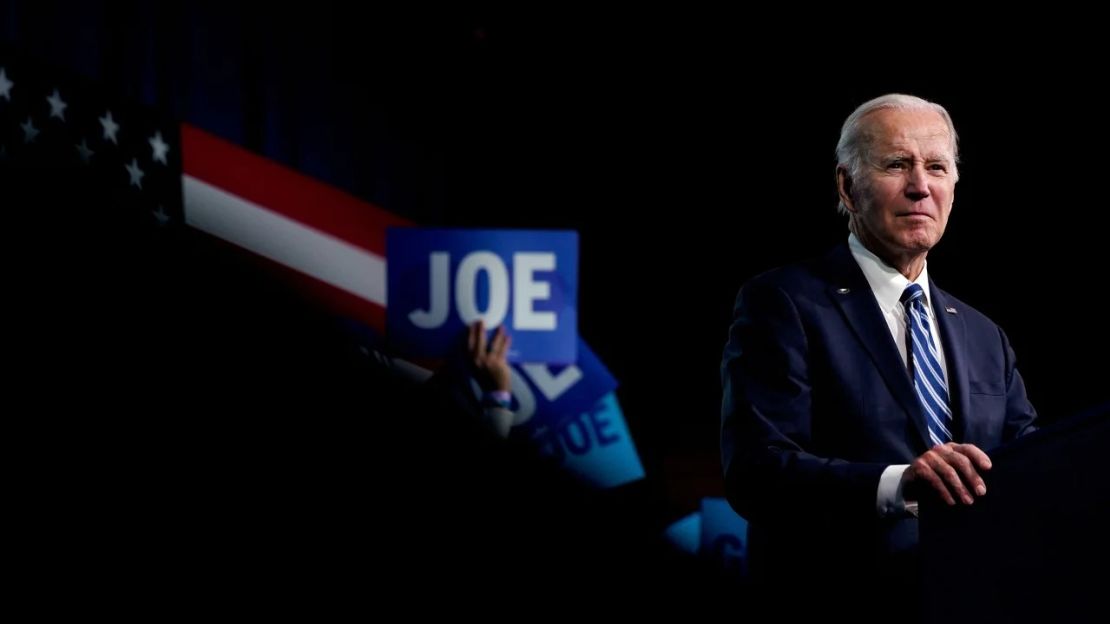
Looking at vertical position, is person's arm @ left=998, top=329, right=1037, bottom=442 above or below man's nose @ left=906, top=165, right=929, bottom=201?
below

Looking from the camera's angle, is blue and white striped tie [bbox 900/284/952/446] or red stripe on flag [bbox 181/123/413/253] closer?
blue and white striped tie [bbox 900/284/952/446]

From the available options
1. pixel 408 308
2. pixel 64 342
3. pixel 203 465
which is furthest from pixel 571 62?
pixel 203 465

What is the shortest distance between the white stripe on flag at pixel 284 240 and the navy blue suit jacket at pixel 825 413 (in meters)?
2.63

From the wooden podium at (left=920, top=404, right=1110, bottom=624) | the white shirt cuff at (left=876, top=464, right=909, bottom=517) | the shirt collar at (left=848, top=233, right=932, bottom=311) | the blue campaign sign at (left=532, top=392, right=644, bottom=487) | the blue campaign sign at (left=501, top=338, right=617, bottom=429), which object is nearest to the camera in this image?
the wooden podium at (left=920, top=404, right=1110, bottom=624)

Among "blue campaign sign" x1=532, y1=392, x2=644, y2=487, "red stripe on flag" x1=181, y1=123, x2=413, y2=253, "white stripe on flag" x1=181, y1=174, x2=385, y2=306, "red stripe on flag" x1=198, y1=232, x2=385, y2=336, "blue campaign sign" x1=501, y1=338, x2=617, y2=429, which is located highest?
"red stripe on flag" x1=181, y1=123, x2=413, y2=253

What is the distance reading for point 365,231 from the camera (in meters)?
4.07

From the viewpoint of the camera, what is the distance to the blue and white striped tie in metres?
1.14

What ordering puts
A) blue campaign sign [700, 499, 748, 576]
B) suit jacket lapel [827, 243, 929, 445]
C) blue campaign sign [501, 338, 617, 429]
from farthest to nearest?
blue campaign sign [700, 499, 748, 576] < blue campaign sign [501, 338, 617, 429] < suit jacket lapel [827, 243, 929, 445]

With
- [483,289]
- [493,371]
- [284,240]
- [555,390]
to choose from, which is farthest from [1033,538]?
[555,390]

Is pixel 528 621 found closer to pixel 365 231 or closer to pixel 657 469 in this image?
pixel 365 231

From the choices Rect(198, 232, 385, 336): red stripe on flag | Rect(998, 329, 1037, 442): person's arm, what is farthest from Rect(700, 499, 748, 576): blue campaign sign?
Rect(998, 329, 1037, 442): person's arm

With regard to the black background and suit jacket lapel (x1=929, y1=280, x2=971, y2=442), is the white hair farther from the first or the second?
the black background

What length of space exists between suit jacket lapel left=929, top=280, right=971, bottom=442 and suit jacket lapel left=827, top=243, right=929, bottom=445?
0.06 m

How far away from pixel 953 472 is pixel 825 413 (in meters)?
0.23
